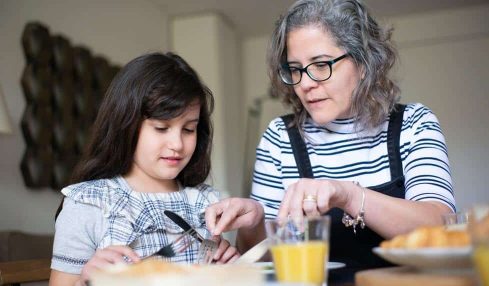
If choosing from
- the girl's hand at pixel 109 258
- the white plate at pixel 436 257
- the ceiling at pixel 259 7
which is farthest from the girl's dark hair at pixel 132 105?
the ceiling at pixel 259 7

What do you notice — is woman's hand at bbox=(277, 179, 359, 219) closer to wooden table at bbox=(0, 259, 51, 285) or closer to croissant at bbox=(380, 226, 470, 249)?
croissant at bbox=(380, 226, 470, 249)

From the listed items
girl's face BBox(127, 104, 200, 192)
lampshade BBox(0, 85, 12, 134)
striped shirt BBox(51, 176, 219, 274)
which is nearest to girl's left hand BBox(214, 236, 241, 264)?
striped shirt BBox(51, 176, 219, 274)

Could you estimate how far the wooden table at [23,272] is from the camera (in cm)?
140

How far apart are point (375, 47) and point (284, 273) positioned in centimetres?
95

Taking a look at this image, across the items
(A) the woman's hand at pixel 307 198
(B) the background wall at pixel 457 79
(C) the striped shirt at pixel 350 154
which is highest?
(B) the background wall at pixel 457 79

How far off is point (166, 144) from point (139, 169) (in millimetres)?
125

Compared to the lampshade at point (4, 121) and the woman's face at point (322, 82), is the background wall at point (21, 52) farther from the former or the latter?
the woman's face at point (322, 82)

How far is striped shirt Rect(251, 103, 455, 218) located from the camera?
4.37 ft

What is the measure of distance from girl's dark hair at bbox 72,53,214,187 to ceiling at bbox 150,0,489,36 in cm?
319

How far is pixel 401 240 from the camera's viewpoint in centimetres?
70

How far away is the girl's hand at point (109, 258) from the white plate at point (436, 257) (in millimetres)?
428

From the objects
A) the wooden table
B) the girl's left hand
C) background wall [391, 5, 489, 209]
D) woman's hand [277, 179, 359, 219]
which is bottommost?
the wooden table

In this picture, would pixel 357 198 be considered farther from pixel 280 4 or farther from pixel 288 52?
pixel 280 4

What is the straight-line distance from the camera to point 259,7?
4582 millimetres
